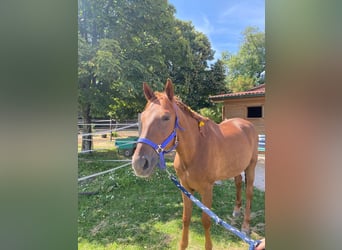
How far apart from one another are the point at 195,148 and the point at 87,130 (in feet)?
3.31

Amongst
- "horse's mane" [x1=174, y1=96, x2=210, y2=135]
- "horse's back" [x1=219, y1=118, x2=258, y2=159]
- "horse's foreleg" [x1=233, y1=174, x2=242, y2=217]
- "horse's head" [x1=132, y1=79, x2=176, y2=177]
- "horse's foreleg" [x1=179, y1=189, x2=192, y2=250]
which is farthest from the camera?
"horse's foreleg" [x1=233, y1=174, x2=242, y2=217]

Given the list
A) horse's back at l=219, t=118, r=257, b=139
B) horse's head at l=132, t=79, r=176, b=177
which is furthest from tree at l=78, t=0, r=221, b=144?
horse's head at l=132, t=79, r=176, b=177

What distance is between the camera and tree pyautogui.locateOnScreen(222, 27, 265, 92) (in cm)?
103

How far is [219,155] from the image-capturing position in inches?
52.2

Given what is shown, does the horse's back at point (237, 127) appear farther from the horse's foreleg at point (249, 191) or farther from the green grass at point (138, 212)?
the green grass at point (138, 212)

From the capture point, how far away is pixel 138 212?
182 cm

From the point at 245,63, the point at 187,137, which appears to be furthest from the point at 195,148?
the point at 245,63

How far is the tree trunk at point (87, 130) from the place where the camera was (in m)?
1.65

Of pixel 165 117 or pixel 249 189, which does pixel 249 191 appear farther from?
pixel 165 117

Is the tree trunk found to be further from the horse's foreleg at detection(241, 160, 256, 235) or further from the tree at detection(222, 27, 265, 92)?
the horse's foreleg at detection(241, 160, 256, 235)

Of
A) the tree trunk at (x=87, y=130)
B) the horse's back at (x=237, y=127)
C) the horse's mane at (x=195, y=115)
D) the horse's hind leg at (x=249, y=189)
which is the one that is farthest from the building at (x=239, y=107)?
the tree trunk at (x=87, y=130)

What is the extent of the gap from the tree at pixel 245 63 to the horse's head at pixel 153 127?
434 mm
